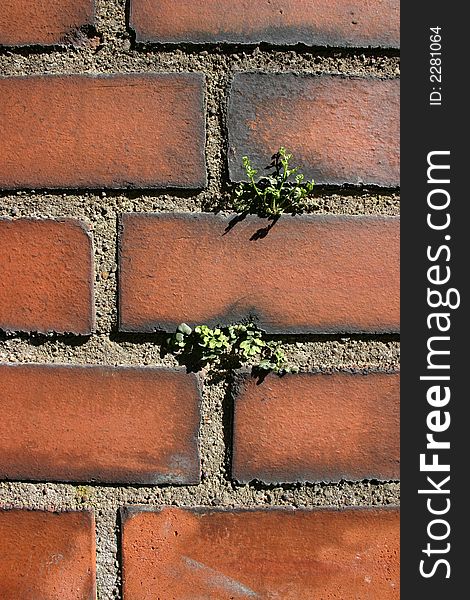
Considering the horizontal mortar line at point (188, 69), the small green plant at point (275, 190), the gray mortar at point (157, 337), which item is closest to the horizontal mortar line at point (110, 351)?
the gray mortar at point (157, 337)

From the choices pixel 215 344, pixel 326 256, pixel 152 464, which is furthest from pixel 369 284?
pixel 152 464

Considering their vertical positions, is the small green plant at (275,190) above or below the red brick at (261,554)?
above

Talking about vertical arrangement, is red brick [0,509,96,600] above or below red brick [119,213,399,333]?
below

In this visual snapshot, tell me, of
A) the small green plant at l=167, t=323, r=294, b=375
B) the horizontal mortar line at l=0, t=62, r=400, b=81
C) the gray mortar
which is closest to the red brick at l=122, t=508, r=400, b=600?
the gray mortar

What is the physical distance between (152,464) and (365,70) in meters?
0.45

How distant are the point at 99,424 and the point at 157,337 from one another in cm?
11

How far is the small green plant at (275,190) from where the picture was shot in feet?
2.08

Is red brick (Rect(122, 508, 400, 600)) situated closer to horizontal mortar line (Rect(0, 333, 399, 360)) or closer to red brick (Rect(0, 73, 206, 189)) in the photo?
horizontal mortar line (Rect(0, 333, 399, 360))

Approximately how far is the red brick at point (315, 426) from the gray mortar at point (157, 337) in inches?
0.6

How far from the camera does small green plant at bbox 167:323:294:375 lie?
2.10ft

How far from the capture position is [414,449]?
2.17 feet

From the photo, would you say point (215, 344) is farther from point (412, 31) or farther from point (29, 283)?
point (412, 31)

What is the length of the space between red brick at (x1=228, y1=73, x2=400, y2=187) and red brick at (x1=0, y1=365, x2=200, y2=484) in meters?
0.23

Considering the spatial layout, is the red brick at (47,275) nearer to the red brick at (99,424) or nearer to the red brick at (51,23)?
the red brick at (99,424)
